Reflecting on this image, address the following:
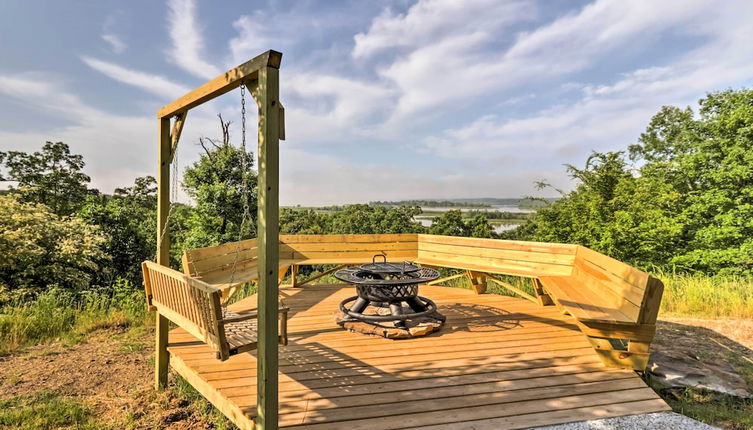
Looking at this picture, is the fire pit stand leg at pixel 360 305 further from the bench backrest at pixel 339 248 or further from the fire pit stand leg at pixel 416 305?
the bench backrest at pixel 339 248

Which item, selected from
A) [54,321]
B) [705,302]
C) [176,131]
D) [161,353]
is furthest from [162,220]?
[705,302]

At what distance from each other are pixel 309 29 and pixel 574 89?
10.4 meters

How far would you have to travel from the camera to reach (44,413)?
2953mm

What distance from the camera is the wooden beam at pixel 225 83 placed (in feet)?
6.82

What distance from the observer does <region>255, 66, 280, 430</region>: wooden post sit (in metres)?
2.07

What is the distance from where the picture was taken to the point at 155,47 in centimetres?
832

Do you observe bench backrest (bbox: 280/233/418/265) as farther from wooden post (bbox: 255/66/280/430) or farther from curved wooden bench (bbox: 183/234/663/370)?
wooden post (bbox: 255/66/280/430)

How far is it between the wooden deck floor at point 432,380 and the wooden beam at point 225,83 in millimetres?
1945

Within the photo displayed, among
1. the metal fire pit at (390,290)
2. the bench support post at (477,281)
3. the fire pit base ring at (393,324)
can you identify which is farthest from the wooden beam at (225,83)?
the bench support post at (477,281)

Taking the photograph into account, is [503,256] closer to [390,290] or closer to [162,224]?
[390,290]

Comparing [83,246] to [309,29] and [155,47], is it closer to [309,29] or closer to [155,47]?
[155,47]

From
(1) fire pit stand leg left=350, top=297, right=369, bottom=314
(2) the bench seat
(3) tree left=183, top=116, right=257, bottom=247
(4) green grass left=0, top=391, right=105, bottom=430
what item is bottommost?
(4) green grass left=0, top=391, right=105, bottom=430

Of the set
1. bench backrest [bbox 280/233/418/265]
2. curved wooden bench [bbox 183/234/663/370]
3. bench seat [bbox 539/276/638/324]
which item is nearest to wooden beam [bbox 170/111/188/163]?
curved wooden bench [bbox 183/234/663/370]

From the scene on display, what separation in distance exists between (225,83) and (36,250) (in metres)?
8.75
